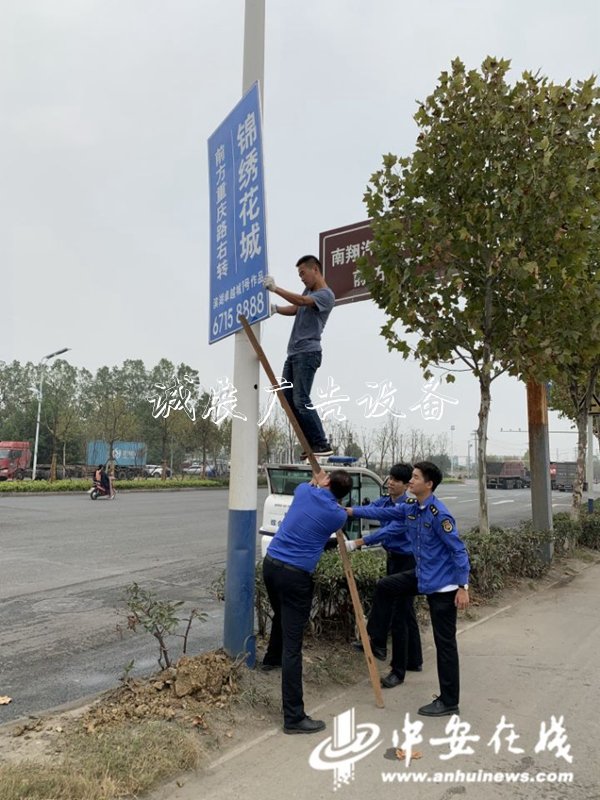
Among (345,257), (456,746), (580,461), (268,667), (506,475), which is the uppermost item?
(345,257)

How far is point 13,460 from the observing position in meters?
41.0

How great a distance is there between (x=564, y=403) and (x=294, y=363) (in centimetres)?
1510

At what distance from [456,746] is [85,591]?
591cm

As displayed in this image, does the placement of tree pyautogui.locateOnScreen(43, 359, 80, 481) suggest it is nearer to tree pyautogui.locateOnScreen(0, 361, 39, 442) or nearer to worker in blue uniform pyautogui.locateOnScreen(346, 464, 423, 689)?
tree pyautogui.locateOnScreen(0, 361, 39, 442)

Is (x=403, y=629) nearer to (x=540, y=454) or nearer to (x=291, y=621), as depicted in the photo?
(x=291, y=621)

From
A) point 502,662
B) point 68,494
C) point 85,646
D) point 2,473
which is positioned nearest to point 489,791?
point 502,662

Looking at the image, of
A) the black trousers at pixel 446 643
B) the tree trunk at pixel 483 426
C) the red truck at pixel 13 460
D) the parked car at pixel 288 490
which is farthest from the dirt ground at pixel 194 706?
the red truck at pixel 13 460

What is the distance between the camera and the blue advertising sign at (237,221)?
14.6 ft

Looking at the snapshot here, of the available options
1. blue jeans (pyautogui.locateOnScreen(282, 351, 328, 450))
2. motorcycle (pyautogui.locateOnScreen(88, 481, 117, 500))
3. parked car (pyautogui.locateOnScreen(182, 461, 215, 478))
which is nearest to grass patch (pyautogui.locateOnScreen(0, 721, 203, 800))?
blue jeans (pyautogui.locateOnScreen(282, 351, 328, 450))

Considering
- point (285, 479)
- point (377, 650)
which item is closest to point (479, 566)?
point (377, 650)

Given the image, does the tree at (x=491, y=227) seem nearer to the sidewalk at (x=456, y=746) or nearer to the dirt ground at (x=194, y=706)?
the sidewalk at (x=456, y=746)

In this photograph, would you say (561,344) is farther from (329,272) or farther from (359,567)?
(359,567)

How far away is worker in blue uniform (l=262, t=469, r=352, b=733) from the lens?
3.90m

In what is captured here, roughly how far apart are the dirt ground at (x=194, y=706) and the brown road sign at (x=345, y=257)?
5.09 meters
